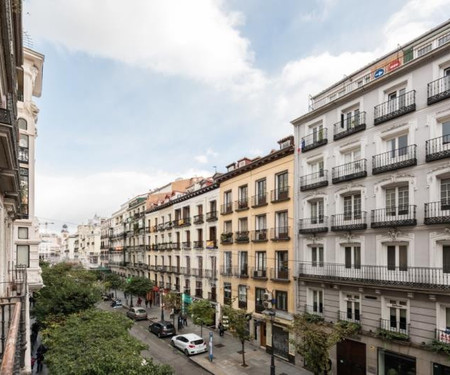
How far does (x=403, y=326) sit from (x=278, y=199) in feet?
40.7

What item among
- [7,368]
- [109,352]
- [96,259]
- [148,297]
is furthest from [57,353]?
[96,259]

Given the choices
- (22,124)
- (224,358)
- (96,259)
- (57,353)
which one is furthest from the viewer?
(96,259)

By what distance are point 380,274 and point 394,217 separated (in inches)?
132

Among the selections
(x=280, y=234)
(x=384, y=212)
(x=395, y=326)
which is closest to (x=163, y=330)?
(x=280, y=234)

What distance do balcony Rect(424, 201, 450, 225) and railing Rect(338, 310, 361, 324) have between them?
287 inches

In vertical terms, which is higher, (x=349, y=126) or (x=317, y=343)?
(x=349, y=126)

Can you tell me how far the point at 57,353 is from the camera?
12688 mm

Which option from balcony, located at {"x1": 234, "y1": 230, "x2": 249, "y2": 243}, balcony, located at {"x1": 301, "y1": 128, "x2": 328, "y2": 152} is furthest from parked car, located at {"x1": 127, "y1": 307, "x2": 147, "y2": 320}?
balcony, located at {"x1": 301, "y1": 128, "x2": 328, "y2": 152}

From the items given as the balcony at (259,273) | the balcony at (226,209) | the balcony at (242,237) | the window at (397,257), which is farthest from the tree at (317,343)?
the balcony at (226,209)

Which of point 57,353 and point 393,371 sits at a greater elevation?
point 57,353

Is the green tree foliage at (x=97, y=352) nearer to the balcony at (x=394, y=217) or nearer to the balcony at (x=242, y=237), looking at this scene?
the balcony at (x=394, y=217)

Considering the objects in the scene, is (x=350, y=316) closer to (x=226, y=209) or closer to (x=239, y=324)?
(x=239, y=324)

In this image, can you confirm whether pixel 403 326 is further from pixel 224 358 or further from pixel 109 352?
pixel 109 352

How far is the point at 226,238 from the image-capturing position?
3366 centimetres
